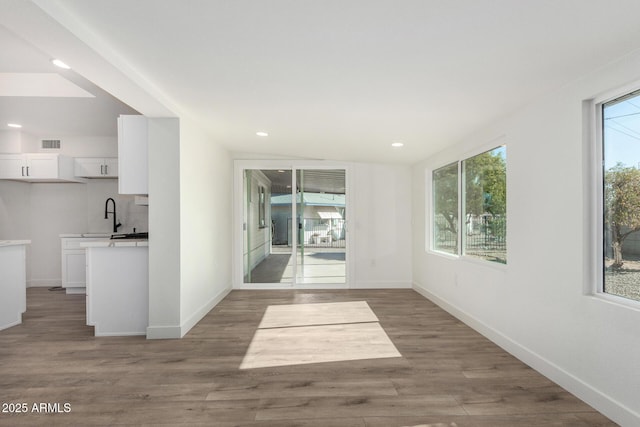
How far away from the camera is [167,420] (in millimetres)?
1943

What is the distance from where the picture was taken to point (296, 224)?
5652 millimetres

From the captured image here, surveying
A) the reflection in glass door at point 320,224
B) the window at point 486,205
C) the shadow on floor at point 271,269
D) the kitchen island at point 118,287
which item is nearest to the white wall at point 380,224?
the reflection in glass door at point 320,224

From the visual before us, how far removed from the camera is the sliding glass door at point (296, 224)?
564cm

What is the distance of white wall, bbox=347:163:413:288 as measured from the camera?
5625 mm

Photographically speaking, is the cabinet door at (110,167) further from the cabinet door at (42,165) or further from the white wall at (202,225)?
the white wall at (202,225)

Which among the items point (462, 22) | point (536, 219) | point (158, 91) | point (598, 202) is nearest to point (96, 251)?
point (158, 91)

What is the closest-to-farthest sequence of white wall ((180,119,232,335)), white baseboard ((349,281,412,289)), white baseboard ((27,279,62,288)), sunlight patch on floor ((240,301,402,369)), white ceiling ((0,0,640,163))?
white ceiling ((0,0,640,163))
sunlight patch on floor ((240,301,402,369))
white wall ((180,119,232,335))
white baseboard ((349,281,412,289))
white baseboard ((27,279,62,288))

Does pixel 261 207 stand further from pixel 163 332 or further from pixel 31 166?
pixel 31 166

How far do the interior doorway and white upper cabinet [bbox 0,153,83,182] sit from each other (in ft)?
10.1

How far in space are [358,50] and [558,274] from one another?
2163mm

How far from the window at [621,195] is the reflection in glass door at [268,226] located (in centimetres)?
428

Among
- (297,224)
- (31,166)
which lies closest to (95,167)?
(31,166)

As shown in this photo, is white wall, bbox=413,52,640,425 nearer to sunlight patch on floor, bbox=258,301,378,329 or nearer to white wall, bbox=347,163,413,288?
sunlight patch on floor, bbox=258,301,378,329

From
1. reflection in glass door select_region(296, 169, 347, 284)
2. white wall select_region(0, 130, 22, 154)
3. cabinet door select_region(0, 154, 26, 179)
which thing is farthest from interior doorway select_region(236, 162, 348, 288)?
white wall select_region(0, 130, 22, 154)
